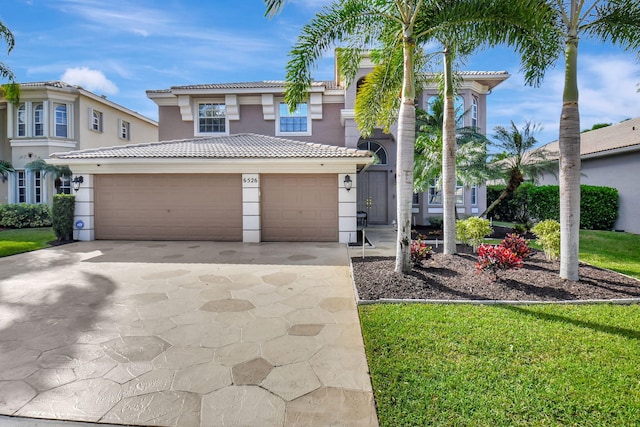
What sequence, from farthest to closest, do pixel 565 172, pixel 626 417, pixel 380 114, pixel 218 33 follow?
pixel 218 33
pixel 380 114
pixel 565 172
pixel 626 417

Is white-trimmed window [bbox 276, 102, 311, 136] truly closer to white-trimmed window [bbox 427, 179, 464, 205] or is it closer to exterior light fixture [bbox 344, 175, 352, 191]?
exterior light fixture [bbox 344, 175, 352, 191]

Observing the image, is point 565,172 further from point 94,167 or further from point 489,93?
point 94,167

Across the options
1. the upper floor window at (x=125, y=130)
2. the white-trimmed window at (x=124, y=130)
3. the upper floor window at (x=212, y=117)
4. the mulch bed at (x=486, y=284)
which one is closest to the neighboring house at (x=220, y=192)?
the upper floor window at (x=212, y=117)

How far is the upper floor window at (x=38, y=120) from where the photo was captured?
18.1 m

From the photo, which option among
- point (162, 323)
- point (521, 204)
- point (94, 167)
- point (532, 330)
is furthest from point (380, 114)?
point (521, 204)

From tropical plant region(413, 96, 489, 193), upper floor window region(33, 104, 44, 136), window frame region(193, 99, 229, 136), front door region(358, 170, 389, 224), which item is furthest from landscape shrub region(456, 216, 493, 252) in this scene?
upper floor window region(33, 104, 44, 136)

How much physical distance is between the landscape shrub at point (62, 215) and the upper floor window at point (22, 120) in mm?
10047

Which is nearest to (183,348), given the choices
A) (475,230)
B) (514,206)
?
(475,230)

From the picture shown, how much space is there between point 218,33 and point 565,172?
409 inches

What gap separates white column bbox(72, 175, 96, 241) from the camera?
12164mm

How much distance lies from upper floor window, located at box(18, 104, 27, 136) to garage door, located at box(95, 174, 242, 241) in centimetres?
1029

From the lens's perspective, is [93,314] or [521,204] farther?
[521,204]

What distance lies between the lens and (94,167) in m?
12.1

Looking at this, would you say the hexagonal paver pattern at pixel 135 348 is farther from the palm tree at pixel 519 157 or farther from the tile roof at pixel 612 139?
the tile roof at pixel 612 139
